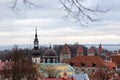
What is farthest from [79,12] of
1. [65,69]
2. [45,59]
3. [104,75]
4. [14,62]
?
[45,59]

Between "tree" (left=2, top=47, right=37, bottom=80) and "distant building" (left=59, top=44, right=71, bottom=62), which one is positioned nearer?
"tree" (left=2, top=47, right=37, bottom=80)

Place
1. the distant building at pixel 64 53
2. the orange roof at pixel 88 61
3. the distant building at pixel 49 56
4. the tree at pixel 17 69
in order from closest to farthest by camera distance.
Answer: the tree at pixel 17 69, the distant building at pixel 49 56, the orange roof at pixel 88 61, the distant building at pixel 64 53

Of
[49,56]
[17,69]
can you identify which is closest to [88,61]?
[49,56]

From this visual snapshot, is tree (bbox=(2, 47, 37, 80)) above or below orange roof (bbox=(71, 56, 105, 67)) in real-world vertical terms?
above

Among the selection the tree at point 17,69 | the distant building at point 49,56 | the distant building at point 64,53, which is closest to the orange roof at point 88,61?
the distant building at point 49,56

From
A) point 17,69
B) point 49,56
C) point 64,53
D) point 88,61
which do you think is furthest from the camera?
point 64,53

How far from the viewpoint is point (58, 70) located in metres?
48.5

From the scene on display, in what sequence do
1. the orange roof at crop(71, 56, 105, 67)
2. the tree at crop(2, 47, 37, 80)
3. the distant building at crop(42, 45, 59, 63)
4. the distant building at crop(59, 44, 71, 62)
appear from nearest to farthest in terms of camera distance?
1. the tree at crop(2, 47, 37, 80)
2. the distant building at crop(42, 45, 59, 63)
3. the orange roof at crop(71, 56, 105, 67)
4. the distant building at crop(59, 44, 71, 62)

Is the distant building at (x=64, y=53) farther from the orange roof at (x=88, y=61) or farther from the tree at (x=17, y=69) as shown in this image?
the tree at (x=17, y=69)

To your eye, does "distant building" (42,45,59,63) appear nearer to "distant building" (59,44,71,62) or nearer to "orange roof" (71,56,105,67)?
"orange roof" (71,56,105,67)

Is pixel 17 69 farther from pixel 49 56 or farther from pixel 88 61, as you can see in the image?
pixel 88 61

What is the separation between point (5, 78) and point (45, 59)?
26.8 metres

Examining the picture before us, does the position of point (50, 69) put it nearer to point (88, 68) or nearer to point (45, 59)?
point (45, 59)

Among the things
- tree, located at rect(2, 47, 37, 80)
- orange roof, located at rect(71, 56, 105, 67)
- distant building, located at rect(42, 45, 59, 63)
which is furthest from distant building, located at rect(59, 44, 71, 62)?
tree, located at rect(2, 47, 37, 80)
